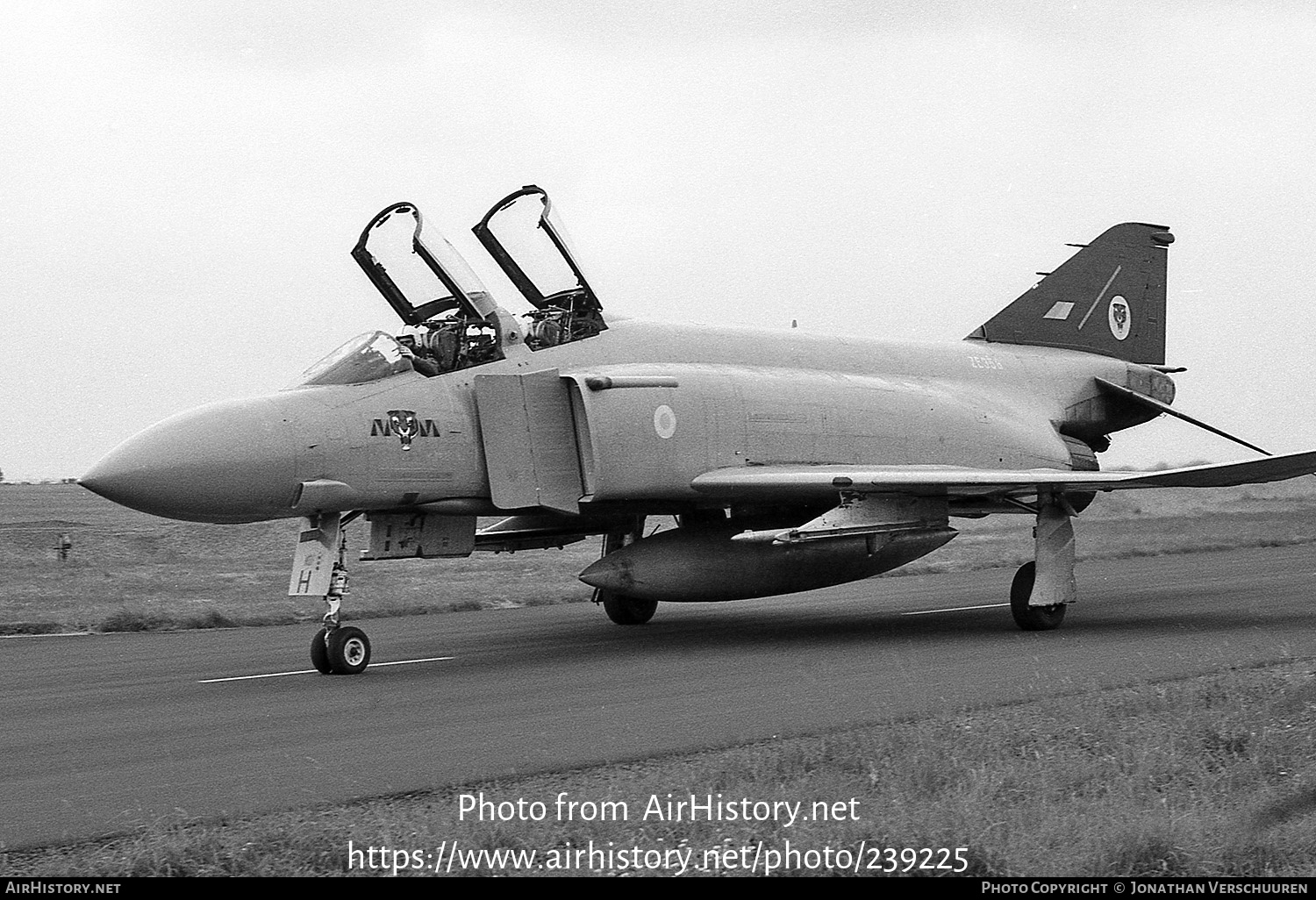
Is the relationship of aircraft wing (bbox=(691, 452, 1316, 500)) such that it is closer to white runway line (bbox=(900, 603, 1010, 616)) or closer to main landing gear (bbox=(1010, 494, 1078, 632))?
main landing gear (bbox=(1010, 494, 1078, 632))

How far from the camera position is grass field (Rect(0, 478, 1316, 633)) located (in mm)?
18328

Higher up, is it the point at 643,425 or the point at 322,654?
the point at 643,425

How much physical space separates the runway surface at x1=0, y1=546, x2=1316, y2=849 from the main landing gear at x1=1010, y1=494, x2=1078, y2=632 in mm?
312

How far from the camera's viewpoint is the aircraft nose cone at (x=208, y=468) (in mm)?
A: 10508

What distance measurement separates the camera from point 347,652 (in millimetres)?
11164

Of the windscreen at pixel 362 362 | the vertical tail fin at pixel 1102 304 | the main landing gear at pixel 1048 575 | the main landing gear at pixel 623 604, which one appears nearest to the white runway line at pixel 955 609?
the main landing gear at pixel 1048 575

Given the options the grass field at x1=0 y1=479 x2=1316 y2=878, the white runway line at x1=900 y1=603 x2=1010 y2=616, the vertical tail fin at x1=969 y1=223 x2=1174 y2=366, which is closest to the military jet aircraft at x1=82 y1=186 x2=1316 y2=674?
the white runway line at x1=900 y1=603 x2=1010 y2=616

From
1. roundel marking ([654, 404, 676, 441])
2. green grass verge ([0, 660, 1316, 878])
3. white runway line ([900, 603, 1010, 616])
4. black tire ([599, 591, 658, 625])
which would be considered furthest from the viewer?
white runway line ([900, 603, 1010, 616])

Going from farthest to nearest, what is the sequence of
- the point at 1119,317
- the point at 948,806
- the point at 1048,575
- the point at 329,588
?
the point at 1119,317 → the point at 1048,575 → the point at 329,588 → the point at 948,806

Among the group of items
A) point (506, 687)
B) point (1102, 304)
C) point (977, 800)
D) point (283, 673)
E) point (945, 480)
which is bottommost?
point (283, 673)

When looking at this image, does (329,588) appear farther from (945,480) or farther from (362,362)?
(945,480)

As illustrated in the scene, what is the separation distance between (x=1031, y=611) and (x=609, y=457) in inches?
183

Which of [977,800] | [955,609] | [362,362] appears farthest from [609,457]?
[977,800]

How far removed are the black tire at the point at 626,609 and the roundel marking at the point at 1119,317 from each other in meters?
8.36
